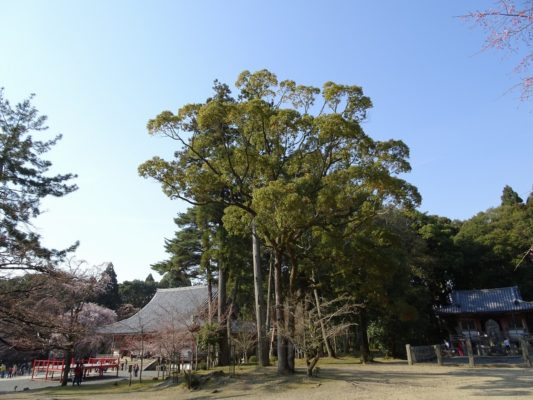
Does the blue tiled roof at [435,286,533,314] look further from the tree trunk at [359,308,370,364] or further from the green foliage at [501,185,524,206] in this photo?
the green foliage at [501,185,524,206]

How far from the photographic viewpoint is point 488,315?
25781 mm

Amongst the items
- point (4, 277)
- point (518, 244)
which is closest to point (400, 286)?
point (518, 244)

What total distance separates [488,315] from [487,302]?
943 mm

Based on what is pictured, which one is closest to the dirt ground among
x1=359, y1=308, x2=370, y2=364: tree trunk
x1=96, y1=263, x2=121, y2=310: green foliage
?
x1=359, y1=308, x2=370, y2=364: tree trunk

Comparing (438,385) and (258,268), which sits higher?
(258,268)

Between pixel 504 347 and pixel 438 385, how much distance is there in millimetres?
14149

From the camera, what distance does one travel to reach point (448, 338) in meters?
28.4

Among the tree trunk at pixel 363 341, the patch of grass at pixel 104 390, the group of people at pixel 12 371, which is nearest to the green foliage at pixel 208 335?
the patch of grass at pixel 104 390

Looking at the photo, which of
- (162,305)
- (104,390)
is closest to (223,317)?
(104,390)

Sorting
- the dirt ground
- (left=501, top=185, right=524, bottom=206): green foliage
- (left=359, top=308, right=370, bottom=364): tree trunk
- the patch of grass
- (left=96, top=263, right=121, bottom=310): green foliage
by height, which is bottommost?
the patch of grass

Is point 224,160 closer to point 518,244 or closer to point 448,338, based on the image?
point 448,338

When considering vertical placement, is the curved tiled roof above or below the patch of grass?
above

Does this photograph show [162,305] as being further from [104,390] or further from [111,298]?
[111,298]

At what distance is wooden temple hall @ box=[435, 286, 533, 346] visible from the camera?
967 inches
